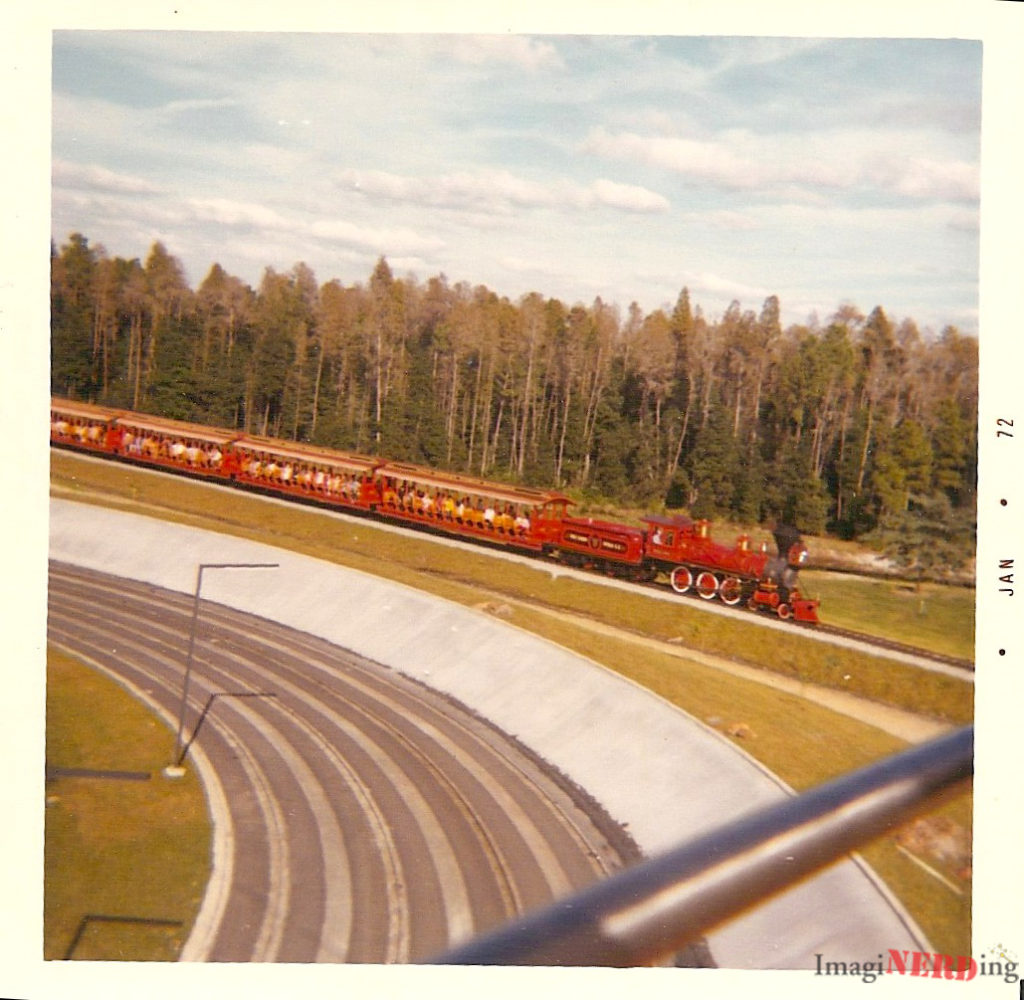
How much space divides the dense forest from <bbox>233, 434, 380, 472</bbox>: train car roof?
176 mm

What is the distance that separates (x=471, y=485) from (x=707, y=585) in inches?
150

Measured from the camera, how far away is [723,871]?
61.7 inches

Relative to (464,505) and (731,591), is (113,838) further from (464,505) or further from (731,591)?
(731,591)

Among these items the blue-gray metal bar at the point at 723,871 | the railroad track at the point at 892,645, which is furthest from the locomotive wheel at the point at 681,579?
the blue-gray metal bar at the point at 723,871

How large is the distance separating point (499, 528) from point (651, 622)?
269 cm

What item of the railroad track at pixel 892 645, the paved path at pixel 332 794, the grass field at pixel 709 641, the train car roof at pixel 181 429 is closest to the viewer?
the paved path at pixel 332 794

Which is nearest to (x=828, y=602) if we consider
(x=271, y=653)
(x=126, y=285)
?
(x=271, y=653)

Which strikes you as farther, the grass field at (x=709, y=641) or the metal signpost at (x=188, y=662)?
the metal signpost at (x=188, y=662)

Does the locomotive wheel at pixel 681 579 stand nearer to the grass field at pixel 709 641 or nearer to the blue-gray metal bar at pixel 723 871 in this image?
the grass field at pixel 709 641

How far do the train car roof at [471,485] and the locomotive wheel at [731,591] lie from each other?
2.54 meters

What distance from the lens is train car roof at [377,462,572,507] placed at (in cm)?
1380

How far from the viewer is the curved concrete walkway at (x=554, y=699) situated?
390 inches

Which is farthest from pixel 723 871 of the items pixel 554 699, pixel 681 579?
pixel 681 579

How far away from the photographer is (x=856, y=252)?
448 inches
